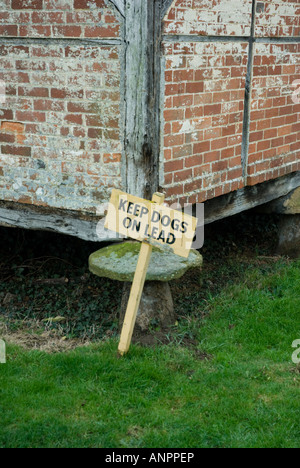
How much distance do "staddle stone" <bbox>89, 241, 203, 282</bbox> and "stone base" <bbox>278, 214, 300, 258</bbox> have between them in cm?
231

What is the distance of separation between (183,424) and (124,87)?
7.46 feet

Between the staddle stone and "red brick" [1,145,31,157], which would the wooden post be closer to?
the staddle stone

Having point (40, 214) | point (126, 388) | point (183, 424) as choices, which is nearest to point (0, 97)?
point (40, 214)

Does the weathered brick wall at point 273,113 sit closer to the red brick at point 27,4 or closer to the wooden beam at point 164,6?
the wooden beam at point 164,6

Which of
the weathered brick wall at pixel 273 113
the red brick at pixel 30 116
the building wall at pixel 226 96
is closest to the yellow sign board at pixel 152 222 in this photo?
the building wall at pixel 226 96

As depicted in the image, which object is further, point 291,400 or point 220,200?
point 220,200

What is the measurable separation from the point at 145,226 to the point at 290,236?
322 cm

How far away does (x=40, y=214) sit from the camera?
16.9 feet

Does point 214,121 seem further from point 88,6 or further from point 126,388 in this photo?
A: point 126,388

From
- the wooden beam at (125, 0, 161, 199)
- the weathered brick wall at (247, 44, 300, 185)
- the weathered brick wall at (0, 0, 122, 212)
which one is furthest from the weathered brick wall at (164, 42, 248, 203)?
the weathered brick wall at (0, 0, 122, 212)

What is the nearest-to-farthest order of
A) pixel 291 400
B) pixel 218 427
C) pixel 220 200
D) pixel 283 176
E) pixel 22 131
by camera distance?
pixel 218 427 → pixel 291 400 → pixel 22 131 → pixel 220 200 → pixel 283 176

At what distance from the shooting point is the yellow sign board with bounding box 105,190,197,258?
4.01 metres

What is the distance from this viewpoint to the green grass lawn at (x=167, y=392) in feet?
11.8

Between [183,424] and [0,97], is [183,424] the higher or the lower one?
the lower one
